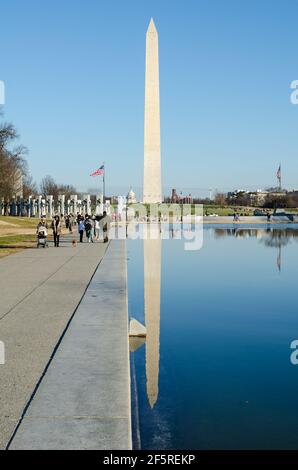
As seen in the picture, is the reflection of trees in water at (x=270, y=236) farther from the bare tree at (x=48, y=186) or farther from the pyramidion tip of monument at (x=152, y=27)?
the bare tree at (x=48, y=186)

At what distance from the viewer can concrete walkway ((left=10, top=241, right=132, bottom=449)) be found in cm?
393

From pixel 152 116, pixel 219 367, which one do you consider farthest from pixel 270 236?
pixel 219 367

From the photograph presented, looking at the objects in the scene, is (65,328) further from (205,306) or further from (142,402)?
(205,306)

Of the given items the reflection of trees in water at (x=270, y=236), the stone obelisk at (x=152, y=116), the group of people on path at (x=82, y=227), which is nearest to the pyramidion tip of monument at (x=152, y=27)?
the stone obelisk at (x=152, y=116)

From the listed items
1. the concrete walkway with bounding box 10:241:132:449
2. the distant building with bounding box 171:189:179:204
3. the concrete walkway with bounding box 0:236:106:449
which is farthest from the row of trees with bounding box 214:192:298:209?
the concrete walkway with bounding box 10:241:132:449

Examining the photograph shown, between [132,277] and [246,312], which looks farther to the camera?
[132,277]

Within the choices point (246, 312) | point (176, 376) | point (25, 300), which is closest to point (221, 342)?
point (176, 376)

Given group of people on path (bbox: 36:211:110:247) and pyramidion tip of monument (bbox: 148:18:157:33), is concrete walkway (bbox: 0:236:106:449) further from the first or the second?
pyramidion tip of monument (bbox: 148:18:157:33)

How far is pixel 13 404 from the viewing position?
15.3 ft

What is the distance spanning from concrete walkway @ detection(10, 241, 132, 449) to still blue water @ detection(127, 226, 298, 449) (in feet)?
1.01

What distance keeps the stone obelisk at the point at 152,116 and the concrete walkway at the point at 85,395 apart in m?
40.5

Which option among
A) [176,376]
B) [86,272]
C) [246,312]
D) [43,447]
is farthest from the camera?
[86,272]
